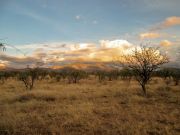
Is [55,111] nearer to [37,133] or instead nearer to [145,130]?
[37,133]

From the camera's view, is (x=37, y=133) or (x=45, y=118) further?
(x=45, y=118)

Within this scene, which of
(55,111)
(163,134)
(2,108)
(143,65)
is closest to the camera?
(163,134)

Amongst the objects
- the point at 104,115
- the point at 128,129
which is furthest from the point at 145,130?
the point at 104,115

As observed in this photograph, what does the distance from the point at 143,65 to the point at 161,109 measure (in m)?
9.08

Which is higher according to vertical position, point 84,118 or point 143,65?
point 143,65

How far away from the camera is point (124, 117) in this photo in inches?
597

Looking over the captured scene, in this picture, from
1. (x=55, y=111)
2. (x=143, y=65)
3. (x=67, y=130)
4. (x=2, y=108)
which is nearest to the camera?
(x=67, y=130)

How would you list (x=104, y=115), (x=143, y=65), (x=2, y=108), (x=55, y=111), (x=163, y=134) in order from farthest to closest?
(x=143, y=65)
(x=2, y=108)
(x=55, y=111)
(x=104, y=115)
(x=163, y=134)

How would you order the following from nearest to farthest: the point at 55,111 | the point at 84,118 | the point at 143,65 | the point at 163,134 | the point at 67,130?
the point at 163,134
the point at 67,130
the point at 84,118
the point at 55,111
the point at 143,65

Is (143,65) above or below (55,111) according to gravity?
above

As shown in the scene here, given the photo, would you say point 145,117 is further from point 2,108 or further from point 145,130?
point 2,108

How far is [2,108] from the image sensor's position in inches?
733

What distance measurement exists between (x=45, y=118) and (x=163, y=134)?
289 inches

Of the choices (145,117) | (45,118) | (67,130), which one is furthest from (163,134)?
(45,118)
